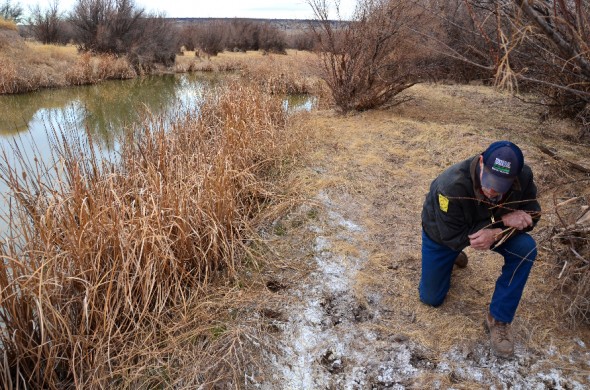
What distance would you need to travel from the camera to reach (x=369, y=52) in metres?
7.10

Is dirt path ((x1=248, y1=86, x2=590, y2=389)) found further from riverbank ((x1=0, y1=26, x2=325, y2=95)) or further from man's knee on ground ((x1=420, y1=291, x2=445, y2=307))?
riverbank ((x1=0, y1=26, x2=325, y2=95))

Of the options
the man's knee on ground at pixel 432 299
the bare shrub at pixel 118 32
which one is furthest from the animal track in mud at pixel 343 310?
the bare shrub at pixel 118 32

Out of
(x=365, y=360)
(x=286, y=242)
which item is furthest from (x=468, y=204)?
(x=286, y=242)

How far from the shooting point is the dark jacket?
2.15 meters

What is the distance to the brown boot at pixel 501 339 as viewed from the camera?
2.22 metres

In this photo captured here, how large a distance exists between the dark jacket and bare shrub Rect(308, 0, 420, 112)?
5214 mm

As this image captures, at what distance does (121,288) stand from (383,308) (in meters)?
1.67

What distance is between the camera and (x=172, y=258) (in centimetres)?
268

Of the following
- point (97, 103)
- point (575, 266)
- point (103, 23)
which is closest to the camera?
point (575, 266)

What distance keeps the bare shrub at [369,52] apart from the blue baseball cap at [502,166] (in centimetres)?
541

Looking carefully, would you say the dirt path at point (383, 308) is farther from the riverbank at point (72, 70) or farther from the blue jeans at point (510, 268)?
the riverbank at point (72, 70)

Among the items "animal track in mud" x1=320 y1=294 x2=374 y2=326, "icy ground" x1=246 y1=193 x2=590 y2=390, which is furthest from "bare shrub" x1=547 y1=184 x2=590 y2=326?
"animal track in mud" x1=320 y1=294 x2=374 y2=326

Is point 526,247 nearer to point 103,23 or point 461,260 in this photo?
point 461,260

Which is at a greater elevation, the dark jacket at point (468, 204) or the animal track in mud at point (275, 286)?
the dark jacket at point (468, 204)
